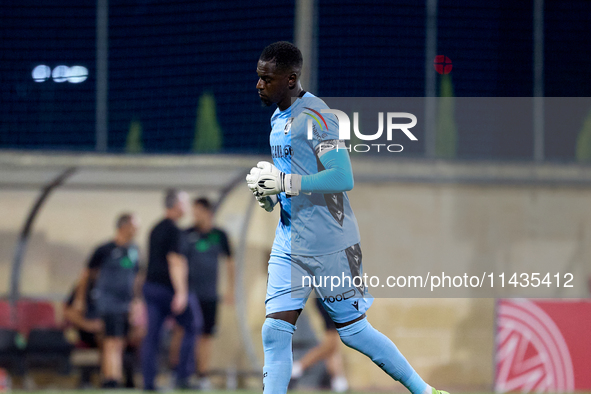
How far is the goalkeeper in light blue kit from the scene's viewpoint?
341 cm

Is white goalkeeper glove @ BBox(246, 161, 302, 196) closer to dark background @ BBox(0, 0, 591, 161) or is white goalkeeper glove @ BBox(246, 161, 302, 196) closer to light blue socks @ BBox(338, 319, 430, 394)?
light blue socks @ BBox(338, 319, 430, 394)

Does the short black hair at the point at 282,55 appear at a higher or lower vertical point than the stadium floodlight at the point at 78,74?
lower

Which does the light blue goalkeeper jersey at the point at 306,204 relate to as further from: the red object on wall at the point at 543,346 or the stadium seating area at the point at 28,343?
the stadium seating area at the point at 28,343

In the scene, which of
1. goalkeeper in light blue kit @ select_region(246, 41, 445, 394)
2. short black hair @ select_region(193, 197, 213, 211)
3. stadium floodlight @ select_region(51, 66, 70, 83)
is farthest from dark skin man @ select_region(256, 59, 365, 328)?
stadium floodlight @ select_region(51, 66, 70, 83)

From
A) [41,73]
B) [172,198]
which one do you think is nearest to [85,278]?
[172,198]

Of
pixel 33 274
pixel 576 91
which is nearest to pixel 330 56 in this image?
pixel 576 91

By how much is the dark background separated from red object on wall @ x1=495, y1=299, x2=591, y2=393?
177 cm

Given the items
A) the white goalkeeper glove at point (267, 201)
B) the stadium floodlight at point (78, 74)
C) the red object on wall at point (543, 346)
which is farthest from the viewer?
the stadium floodlight at point (78, 74)

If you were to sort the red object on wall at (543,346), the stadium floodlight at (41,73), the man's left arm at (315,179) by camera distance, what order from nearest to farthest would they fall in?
1. the man's left arm at (315,179)
2. the red object on wall at (543,346)
3. the stadium floodlight at (41,73)

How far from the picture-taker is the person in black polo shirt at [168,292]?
6.48m

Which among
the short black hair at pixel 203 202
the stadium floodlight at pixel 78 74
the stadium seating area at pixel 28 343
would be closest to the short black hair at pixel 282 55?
the short black hair at pixel 203 202

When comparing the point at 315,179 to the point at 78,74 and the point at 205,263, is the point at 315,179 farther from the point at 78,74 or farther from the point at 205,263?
the point at 78,74

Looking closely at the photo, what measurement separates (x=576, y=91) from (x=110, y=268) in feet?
15.9

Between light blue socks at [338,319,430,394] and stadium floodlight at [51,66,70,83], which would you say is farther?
stadium floodlight at [51,66,70,83]
